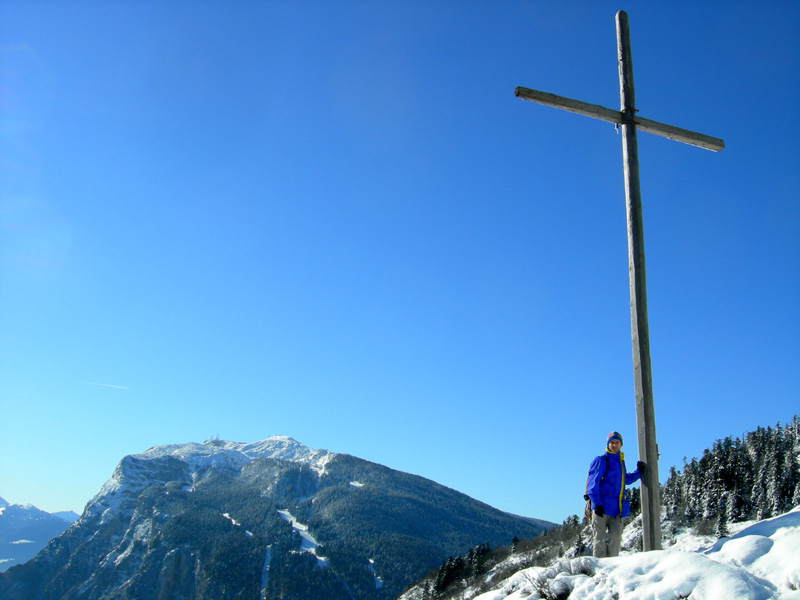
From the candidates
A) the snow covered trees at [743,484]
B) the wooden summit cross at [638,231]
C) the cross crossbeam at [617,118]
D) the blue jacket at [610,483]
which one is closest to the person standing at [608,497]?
the blue jacket at [610,483]

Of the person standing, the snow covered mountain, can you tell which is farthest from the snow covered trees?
the snow covered mountain

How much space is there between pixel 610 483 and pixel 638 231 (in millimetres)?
3234

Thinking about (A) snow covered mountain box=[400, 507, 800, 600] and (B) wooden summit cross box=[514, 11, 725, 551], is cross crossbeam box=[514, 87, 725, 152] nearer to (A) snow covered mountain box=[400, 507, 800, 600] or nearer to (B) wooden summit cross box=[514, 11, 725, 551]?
(B) wooden summit cross box=[514, 11, 725, 551]

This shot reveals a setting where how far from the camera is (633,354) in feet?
23.0

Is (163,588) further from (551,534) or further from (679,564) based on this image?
(679,564)

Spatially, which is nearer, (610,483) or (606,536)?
(606,536)

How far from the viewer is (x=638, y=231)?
7.32 meters

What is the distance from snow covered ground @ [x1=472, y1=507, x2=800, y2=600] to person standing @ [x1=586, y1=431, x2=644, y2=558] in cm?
132

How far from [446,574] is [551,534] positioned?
21.8m

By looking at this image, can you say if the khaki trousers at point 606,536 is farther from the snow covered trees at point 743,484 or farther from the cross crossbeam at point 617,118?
the snow covered trees at point 743,484

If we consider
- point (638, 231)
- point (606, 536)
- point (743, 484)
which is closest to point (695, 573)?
point (606, 536)

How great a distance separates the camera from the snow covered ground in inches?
171

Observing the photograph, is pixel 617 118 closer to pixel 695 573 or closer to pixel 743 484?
pixel 695 573

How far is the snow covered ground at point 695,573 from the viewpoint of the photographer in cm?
433
